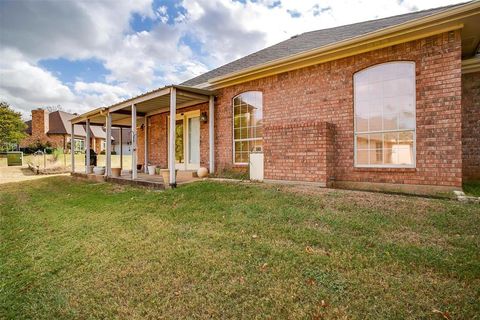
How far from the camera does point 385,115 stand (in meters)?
6.17

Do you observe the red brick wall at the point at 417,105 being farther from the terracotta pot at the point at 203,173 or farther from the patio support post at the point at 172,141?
the terracotta pot at the point at 203,173

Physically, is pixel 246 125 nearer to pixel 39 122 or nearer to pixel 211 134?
pixel 211 134

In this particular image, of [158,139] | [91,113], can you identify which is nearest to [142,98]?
[158,139]

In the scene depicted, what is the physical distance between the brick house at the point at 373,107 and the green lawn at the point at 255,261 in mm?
1117

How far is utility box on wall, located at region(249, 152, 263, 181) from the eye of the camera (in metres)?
7.58

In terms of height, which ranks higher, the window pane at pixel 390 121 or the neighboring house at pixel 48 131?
the neighboring house at pixel 48 131

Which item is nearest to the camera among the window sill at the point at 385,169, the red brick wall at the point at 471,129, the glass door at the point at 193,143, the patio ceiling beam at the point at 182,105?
the window sill at the point at 385,169

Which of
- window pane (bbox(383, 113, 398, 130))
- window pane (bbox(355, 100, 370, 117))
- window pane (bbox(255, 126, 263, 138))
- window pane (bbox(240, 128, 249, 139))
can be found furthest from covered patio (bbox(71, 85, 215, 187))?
window pane (bbox(383, 113, 398, 130))

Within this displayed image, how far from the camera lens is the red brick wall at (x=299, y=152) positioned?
6.30m

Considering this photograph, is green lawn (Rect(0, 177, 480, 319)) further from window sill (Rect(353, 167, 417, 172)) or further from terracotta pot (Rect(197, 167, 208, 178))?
terracotta pot (Rect(197, 167, 208, 178))

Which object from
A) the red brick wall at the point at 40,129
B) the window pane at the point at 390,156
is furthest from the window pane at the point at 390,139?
the red brick wall at the point at 40,129

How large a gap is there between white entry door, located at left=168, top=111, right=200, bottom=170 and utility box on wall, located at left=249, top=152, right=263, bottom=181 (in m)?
3.42

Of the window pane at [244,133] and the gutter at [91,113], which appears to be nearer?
the window pane at [244,133]

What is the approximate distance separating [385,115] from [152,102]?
8.05 metres
